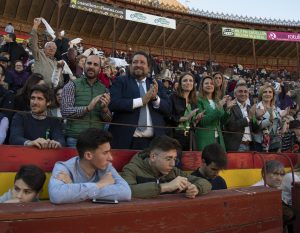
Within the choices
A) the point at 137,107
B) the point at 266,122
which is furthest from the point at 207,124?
the point at 266,122

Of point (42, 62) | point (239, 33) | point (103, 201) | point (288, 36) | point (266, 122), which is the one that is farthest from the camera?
point (288, 36)

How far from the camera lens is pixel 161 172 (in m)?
2.74

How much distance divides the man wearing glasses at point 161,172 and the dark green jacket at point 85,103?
796 millimetres

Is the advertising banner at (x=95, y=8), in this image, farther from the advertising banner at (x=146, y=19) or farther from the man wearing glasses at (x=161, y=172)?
the man wearing glasses at (x=161, y=172)

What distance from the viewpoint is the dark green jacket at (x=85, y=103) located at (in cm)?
343

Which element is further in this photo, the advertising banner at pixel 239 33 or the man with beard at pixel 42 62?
the advertising banner at pixel 239 33

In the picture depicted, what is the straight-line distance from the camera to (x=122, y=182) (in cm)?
229

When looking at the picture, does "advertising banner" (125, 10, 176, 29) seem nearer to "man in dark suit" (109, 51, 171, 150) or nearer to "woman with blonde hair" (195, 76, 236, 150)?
"woman with blonde hair" (195, 76, 236, 150)

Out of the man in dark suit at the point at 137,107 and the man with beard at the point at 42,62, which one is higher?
the man with beard at the point at 42,62

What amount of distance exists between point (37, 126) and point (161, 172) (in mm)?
1054

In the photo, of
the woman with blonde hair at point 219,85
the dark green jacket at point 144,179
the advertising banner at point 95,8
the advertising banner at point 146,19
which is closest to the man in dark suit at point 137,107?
the dark green jacket at point 144,179

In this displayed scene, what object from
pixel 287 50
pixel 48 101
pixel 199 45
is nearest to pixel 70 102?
pixel 48 101

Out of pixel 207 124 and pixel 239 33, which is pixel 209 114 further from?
pixel 239 33

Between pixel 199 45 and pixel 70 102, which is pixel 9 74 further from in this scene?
pixel 199 45
